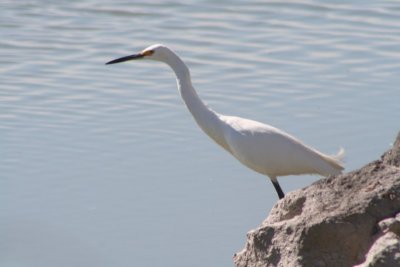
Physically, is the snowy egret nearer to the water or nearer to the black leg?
the black leg

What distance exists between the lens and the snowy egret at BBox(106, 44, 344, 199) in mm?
6590

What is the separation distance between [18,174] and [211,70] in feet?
9.04

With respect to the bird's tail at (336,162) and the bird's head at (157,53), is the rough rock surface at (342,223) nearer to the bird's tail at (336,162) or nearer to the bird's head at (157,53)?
the bird's tail at (336,162)

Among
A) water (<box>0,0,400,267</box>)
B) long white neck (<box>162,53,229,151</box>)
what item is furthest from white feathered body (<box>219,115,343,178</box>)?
water (<box>0,0,400,267</box>)

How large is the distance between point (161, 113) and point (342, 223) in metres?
4.90

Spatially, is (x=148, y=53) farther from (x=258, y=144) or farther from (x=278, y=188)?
(x=278, y=188)

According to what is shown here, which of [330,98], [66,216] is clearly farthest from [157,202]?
[330,98]

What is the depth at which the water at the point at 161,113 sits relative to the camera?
6.39 meters

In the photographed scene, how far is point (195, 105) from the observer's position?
6.92 metres

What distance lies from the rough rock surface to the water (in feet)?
7.54

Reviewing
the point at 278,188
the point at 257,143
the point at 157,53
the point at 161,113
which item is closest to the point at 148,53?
the point at 157,53

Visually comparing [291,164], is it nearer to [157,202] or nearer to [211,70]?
[157,202]

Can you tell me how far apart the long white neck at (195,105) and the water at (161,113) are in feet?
1.13

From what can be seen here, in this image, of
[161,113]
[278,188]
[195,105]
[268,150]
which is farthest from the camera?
[161,113]
